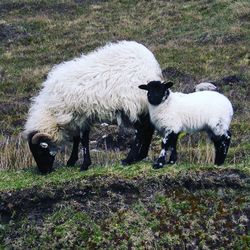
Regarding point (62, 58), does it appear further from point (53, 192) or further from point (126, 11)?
point (53, 192)

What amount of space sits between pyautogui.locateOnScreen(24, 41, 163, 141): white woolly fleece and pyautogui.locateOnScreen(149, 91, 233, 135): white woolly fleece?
0.48 metres

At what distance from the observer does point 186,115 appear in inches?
376

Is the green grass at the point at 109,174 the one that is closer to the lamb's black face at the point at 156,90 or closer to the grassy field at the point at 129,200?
the grassy field at the point at 129,200

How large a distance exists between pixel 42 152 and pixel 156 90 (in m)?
1.99

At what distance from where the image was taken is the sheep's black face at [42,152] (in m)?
10.0

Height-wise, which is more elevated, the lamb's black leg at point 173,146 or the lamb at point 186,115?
the lamb at point 186,115

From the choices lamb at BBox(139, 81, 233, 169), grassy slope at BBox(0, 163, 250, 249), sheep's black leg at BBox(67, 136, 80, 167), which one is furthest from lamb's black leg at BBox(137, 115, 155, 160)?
grassy slope at BBox(0, 163, 250, 249)

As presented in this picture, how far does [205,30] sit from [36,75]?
10.1m

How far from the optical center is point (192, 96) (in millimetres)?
9805

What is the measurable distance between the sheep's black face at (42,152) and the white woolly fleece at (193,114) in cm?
167

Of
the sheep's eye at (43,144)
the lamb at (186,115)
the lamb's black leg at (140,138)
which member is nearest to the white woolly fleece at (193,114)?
the lamb at (186,115)

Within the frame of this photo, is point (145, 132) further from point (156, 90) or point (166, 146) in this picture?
point (156, 90)

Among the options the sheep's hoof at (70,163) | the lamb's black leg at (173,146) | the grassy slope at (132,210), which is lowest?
the grassy slope at (132,210)

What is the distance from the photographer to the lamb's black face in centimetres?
957
